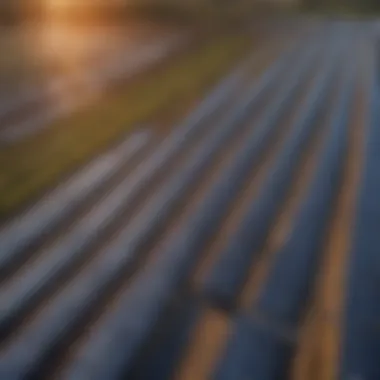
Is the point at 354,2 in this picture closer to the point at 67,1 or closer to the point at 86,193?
the point at 67,1

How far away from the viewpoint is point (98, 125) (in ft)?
3.00

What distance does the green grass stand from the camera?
2.36 feet

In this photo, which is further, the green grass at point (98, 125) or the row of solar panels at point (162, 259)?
the green grass at point (98, 125)

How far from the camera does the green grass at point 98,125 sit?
2.36 ft

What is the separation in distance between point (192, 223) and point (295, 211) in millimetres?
120

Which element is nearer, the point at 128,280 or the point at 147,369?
the point at 147,369

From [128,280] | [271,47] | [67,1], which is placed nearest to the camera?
[128,280]

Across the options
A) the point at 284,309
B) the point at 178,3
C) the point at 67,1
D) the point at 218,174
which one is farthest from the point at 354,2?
the point at 284,309

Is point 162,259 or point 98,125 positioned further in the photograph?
point 98,125

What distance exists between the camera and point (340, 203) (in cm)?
73

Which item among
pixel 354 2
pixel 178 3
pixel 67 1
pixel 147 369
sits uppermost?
pixel 354 2

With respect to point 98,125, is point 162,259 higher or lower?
lower

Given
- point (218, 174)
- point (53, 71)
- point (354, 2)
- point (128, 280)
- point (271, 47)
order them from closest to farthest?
point (128, 280)
point (218, 174)
point (53, 71)
point (271, 47)
point (354, 2)

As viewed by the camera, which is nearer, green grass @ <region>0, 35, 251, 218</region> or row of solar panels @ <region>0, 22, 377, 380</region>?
row of solar panels @ <region>0, 22, 377, 380</region>
